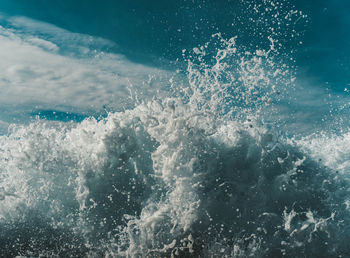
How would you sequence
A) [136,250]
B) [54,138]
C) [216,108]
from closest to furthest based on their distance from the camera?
[136,250] → [216,108] → [54,138]

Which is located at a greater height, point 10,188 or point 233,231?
point 233,231

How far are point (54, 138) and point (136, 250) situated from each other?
3172 mm

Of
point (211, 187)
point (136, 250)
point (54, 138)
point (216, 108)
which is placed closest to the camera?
point (136, 250)

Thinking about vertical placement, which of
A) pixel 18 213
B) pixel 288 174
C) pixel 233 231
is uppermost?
pixel 288 174

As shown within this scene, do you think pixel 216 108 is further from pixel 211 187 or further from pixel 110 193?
pixel 110 193

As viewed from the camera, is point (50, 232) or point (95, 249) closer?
point (95, 249)

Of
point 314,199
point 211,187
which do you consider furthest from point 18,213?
point 314,199

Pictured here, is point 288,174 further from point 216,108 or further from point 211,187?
point 216,108

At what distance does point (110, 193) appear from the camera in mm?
5336

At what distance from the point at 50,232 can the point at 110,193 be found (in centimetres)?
122

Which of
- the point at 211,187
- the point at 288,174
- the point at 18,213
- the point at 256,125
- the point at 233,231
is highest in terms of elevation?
the point at 256,125

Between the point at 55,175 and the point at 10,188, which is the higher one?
the point at 55,175

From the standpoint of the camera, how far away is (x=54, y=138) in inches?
238

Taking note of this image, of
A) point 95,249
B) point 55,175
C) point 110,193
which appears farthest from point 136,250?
point 55,175
